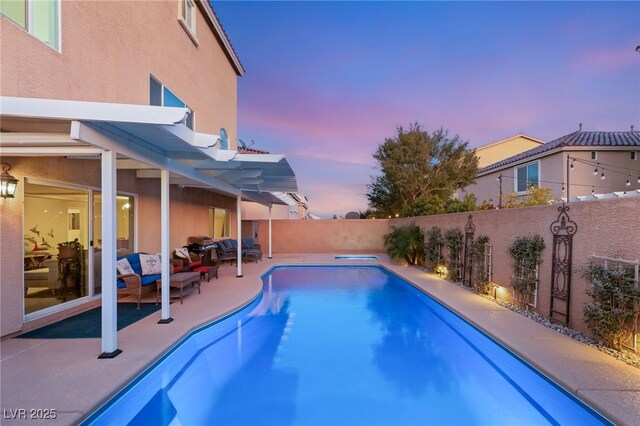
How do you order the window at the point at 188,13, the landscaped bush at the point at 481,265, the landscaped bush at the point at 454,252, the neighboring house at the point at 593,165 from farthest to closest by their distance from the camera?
the neighboring house at the point at 593,165 < the landscaped bush at the point at 454,252 < the window at the point at 188,13 < the landscaped bush at the point at 481,265

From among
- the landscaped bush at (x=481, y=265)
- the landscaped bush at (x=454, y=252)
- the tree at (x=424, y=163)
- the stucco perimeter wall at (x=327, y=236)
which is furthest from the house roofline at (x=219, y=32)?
the landscaped bush at (x=481, y=265)

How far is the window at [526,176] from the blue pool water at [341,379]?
598 inches

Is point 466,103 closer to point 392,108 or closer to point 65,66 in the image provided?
point 392,108

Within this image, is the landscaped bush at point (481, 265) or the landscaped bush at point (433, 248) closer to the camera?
the landscaped bush at point (481, 265)

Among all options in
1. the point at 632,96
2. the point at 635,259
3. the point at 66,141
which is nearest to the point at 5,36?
the point at 66,141

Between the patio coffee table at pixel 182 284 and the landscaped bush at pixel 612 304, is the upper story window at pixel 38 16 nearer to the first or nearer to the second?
the patio coffee table at pixel 182 284

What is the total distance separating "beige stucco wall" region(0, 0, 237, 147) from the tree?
1358 cm

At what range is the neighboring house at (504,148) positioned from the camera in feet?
88.0

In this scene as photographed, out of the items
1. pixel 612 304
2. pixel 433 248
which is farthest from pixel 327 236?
pixel 612 304

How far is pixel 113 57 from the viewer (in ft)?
21.7

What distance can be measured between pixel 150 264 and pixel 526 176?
20879 millimetres

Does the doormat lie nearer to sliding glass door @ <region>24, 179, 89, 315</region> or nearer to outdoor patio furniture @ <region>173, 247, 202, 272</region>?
sliding glass door @ <region>24, 179, 89, 315</region>

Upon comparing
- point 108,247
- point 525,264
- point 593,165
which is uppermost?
point 593,165

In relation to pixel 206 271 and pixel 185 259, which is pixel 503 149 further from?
pixel 185 259
